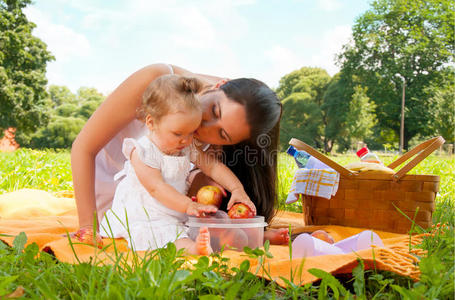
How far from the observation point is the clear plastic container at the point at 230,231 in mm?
1769

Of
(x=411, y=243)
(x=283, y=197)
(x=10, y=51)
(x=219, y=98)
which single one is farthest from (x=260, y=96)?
(x=10, y=51)

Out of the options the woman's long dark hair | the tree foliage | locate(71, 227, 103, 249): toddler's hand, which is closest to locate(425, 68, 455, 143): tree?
the tree foliage

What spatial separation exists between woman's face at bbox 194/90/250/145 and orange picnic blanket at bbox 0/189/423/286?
0.55 meters

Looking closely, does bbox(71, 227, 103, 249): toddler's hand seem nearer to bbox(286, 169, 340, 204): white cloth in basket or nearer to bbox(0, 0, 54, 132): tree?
bbox(286, 169, 340, 204): white cloth in basket

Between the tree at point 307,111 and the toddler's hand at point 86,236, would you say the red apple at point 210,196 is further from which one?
the tree at point 307,111

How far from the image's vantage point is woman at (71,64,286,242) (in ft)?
6.65

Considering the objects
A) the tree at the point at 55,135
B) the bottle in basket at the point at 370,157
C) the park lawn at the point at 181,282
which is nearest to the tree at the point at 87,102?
the tree at the point at 55,135

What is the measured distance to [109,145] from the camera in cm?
262

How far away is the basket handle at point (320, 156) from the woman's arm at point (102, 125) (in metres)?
0.88

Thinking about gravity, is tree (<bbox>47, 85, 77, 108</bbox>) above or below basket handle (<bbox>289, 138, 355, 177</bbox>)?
above

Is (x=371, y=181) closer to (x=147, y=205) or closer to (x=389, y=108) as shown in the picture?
(x=147, y=205)

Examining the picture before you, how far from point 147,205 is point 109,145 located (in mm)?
736

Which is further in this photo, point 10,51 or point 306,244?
point 10,51

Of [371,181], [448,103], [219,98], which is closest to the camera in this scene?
[219,98]
